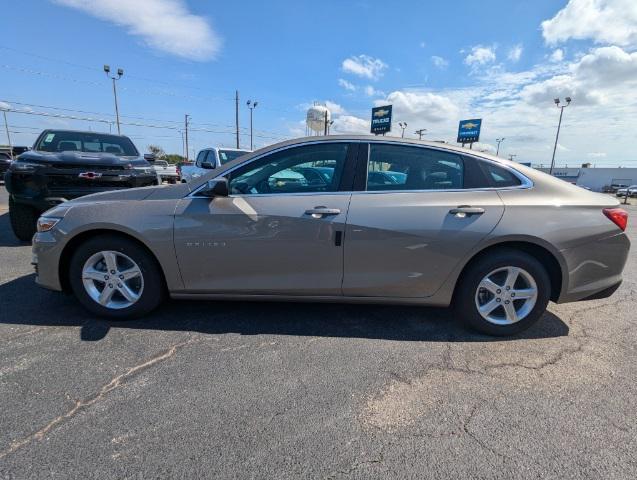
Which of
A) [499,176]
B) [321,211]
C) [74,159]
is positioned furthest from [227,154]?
[499,176]

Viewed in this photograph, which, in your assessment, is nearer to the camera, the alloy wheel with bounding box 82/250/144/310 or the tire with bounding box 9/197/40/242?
the alloy wheel with bounding box 82/250/144/310

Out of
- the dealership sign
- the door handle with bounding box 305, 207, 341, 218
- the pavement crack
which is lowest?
the pavement crack

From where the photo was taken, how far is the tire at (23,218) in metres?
5.50

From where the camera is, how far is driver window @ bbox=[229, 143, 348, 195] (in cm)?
311

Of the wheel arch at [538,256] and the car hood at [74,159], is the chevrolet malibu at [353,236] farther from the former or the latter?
the car hood at [74,159]

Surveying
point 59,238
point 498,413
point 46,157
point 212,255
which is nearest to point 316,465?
point 498,413

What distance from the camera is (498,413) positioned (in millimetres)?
2203

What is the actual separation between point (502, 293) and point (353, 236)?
1291 millimetres

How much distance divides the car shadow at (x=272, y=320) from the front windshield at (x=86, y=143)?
3774mm

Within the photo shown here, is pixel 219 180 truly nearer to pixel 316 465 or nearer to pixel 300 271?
pixel 300 271

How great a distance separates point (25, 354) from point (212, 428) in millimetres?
1667

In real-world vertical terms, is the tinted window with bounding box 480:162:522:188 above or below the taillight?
above

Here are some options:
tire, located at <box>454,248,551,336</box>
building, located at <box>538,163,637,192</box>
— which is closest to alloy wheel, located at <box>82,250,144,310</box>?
tire, located at <box>454,248,551,336</box>

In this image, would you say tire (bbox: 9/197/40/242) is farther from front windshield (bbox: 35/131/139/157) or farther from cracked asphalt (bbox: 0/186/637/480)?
cracked asphalt (bbox: 0/186/637/480)
